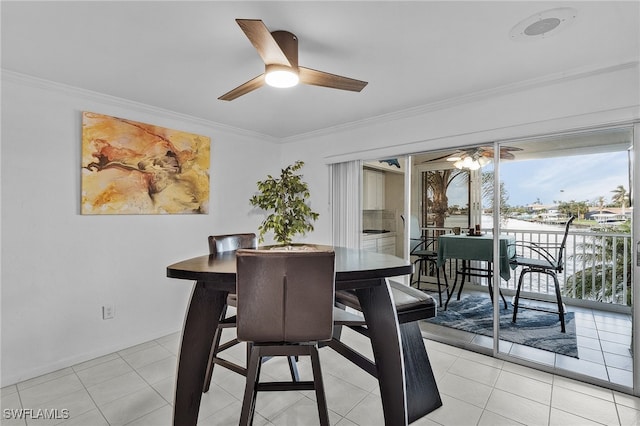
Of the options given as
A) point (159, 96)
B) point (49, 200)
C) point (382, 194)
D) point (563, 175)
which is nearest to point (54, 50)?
point (159, 96)

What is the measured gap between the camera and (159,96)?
2.87 metres

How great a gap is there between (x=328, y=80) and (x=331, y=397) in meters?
2.10

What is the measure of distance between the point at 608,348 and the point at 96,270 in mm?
4466

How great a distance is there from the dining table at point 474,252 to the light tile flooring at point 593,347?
624 millimetres

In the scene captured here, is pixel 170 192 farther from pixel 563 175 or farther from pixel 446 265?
pixel 563 175

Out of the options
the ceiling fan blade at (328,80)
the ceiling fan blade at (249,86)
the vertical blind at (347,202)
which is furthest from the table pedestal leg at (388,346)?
the vertical blind at (347,202)

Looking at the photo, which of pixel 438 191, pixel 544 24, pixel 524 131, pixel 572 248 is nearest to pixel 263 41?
pixel 544 24

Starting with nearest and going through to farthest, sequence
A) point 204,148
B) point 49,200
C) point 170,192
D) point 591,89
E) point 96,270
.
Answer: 1. point 591,89
2. point 49,200
3. point 96,270
4. point 170,192
5. point 204,148

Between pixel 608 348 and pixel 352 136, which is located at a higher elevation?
pixel 352 136

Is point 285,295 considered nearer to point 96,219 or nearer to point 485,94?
point 96,219

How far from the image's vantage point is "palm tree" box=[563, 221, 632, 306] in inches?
101

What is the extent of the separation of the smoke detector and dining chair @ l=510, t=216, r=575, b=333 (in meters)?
1.89

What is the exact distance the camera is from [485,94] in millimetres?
2719

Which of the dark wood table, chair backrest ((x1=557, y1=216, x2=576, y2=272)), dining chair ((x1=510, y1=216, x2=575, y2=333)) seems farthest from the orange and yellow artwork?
chair backrest ((x1=557, y1=216, x2=576, y2=272))
